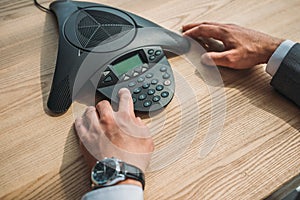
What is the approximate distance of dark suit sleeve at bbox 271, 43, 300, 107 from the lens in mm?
711

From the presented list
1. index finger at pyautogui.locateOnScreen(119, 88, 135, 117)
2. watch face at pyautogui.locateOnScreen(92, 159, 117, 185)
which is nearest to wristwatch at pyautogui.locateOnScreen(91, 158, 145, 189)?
watch face at pyautogui.locateOnScreen(92, 159, 117, 185)

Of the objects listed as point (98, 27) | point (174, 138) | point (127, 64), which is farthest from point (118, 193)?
point (98, 27)

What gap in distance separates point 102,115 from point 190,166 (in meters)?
0.18

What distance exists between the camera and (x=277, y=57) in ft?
2.45

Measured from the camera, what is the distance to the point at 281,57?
74cm

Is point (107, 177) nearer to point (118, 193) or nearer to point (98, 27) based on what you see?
point (118, 193)

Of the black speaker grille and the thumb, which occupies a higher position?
the black speaker grille

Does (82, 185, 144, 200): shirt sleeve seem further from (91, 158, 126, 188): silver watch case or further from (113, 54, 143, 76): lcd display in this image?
(113, 54, 143, 76): lcd display

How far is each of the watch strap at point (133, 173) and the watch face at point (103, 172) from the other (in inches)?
0.6

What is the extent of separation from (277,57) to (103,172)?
0.43 meters

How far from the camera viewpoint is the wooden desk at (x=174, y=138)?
1.91ft

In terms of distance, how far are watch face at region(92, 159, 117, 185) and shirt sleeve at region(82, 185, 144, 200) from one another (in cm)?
1

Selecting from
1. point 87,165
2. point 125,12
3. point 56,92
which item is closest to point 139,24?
point 125,12

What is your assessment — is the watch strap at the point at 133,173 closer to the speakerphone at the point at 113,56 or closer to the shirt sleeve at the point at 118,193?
the shirt sleeve at the point at 118,193
